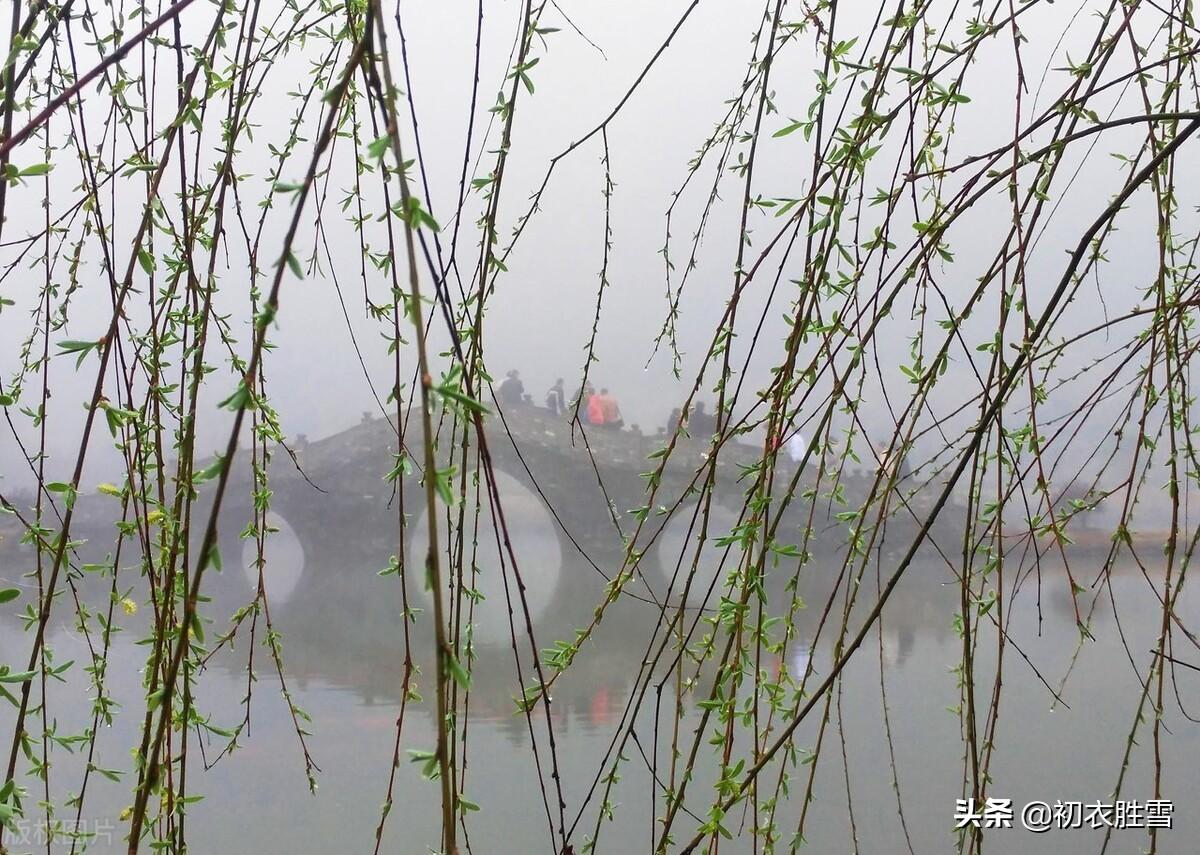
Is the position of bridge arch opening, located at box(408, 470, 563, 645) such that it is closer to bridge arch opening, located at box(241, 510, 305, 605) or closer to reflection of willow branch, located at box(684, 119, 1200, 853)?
bridge arch opening, located at box(241, 510, 305, 605)

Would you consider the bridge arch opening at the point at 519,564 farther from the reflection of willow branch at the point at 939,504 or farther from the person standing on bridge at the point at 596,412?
the reflection of willow branch at the point at 939,504

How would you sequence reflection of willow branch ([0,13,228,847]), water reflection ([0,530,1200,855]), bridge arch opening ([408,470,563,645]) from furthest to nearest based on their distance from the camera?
bridge arch opening ([408,470,563,645])
water reflection ([0,530,1200,855])
reflection of willow branch ([0,13,228,847])

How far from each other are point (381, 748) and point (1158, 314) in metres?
1.46

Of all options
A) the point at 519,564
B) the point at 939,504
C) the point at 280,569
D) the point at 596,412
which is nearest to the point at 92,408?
the point at 939,504

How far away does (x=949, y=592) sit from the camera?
1.71 m

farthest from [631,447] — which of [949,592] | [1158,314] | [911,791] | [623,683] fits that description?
[1158,314]

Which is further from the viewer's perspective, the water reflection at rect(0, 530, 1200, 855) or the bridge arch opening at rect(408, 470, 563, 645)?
the bridge arch opening at rect(408, 470, 563, 645)

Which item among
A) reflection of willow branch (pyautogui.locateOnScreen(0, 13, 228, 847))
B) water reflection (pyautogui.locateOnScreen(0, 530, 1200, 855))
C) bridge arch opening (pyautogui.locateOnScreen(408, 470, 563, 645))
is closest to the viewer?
reflection of willow branch (pyautogui.locateOnScreen(0, 13, 228, 847))

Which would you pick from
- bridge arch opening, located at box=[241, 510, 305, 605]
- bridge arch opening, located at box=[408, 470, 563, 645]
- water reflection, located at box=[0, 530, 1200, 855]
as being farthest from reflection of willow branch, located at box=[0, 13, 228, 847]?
bridge arch opening, located at box=[241, 510, 305, 605]

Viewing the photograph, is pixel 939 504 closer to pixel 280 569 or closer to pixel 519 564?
pixel 519 564

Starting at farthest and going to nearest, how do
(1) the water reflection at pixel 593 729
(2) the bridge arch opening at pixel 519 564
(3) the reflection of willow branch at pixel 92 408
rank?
(2) the bridge arch opening at pixel 519 564, (1) the water reflection at pixel 593 729, (3) the reflection of willow branch at pixel 92 408

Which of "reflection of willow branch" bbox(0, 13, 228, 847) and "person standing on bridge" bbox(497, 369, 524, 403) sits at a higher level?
"person standing on bridge" bbox(497, 369, 524, 403)

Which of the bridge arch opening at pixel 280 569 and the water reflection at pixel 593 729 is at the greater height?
the bridge arch opening at pixel 280 569

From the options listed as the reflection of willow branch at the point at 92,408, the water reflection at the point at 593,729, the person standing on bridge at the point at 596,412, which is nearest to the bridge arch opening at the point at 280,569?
the water reflection at the point at 593,729
